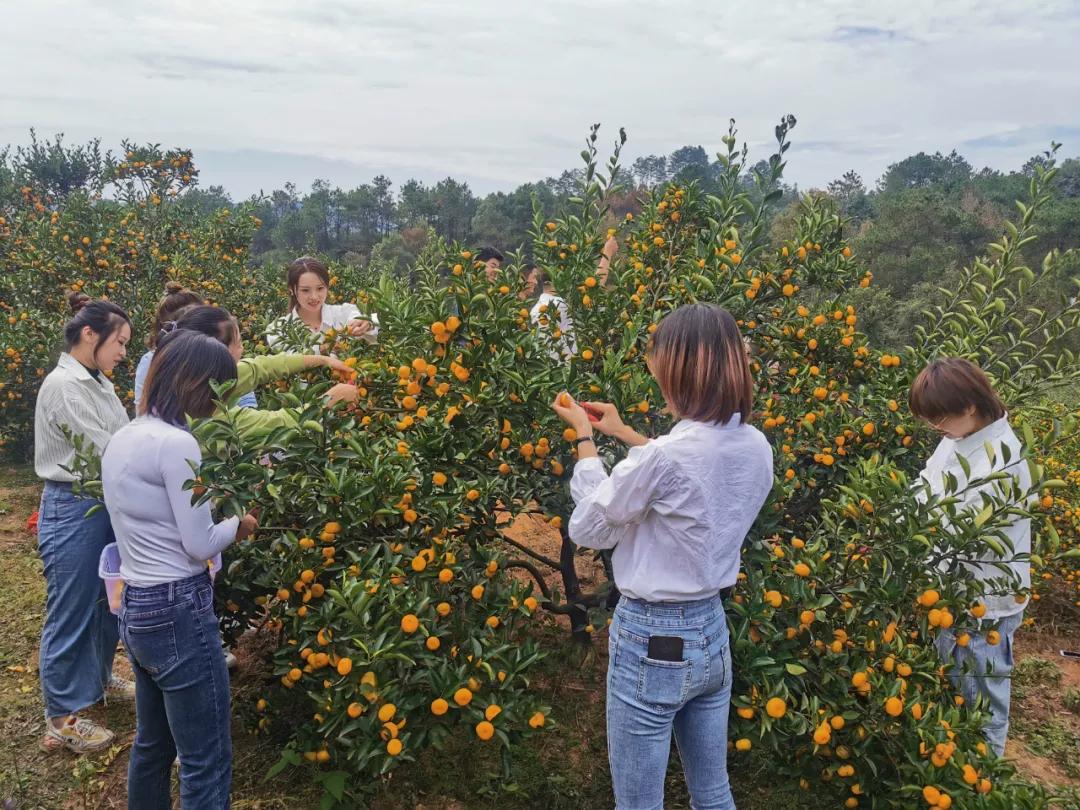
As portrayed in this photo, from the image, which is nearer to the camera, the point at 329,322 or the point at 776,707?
the point at 776,707

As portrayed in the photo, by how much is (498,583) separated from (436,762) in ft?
2.79

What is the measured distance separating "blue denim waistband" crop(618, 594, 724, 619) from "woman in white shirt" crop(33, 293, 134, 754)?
236 cm

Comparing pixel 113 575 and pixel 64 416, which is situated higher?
pixel 64 416

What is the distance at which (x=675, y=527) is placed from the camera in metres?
1.71

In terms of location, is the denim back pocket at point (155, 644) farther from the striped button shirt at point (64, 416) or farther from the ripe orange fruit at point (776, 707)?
the ripe orange fruit at point (776, 707)

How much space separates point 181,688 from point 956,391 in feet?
8.17

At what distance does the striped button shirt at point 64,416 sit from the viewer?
3.04 m

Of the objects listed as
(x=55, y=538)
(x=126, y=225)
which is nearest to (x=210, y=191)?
(x=126, y=225)

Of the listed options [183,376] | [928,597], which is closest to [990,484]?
[928,597]

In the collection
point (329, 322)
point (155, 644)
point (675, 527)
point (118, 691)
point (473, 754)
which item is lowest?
point (118, 691)

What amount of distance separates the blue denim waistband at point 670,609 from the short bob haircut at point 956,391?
120cm

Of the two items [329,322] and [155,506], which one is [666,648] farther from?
[329,322]

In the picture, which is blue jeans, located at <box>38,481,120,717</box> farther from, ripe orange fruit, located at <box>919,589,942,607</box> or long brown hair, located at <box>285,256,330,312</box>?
ripe orange fruit, located at <box>919,589,942,607</box>

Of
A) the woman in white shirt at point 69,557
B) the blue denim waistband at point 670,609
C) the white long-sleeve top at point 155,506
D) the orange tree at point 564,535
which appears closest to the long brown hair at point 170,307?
the woman in white shirt at point 69,557
